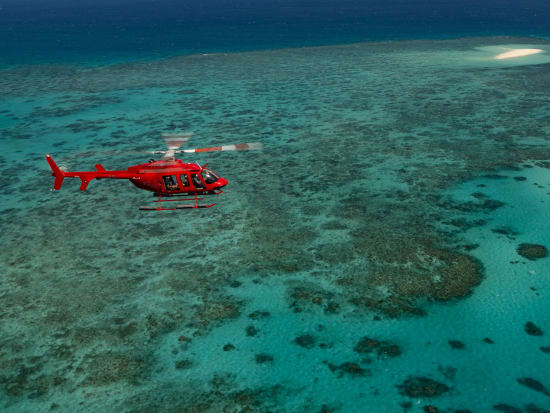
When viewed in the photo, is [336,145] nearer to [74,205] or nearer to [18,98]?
[74,205]

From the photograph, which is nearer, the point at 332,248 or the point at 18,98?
the point at 332,248

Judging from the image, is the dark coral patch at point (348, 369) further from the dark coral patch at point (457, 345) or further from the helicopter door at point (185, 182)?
the helicopter door at point (185, 182)

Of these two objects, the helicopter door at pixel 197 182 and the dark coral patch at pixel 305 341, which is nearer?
the dark coral patch at pixel 305 341

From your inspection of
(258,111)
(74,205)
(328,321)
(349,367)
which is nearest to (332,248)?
(328,321)

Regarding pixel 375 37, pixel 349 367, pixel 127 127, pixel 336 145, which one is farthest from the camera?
pixel 375 37

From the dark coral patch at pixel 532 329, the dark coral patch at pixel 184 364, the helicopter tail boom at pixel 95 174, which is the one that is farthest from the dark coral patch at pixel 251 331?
the helicopter tail boom at pixel 95 174

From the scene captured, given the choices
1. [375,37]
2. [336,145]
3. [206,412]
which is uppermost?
[375,37]

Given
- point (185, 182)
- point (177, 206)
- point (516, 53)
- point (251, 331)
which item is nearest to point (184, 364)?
point (251, 331)
